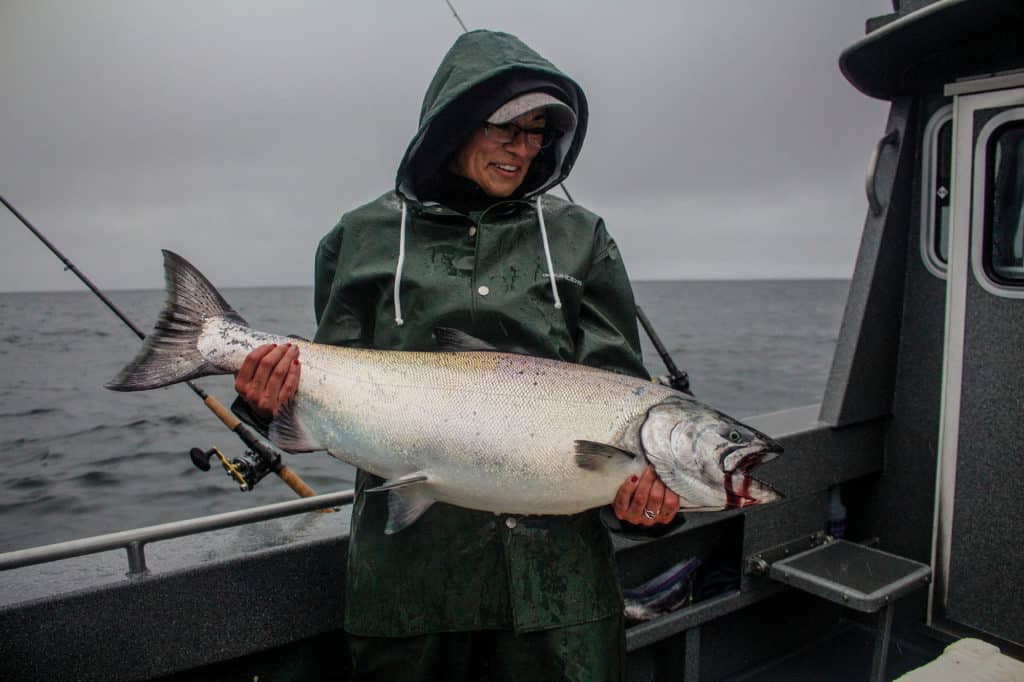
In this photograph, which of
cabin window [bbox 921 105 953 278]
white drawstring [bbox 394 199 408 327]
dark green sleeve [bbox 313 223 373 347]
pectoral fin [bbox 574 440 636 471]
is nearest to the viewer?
pectoral fin [bbox 574 440 636 471]

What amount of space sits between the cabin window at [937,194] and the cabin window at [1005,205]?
0.50m

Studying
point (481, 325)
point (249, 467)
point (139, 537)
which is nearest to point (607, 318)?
point (481, 325)

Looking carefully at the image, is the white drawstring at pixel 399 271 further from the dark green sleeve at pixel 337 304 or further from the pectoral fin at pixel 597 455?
the pectoral fin at pixel 597 455

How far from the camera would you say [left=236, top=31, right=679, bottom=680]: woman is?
2.60 metres

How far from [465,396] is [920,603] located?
12.4 feet

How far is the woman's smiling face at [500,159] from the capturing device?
294cm

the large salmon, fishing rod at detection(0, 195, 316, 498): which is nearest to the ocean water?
fishing rod at detection(0, 195, 316, 498)

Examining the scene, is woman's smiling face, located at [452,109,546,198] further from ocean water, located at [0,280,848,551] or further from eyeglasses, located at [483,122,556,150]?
ocean water, located at [0,280,848,551]

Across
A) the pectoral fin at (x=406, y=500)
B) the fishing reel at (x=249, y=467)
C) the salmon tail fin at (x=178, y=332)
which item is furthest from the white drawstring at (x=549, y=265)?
the fishing reel at (x=249, y=467)

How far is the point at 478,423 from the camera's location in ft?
8.27

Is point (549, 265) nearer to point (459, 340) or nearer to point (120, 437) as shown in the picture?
point (459, 340)

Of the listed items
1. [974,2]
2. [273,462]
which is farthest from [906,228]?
[273,462]

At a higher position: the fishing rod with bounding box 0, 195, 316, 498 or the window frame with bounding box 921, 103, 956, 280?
the window frame with bounding box 921, 103, 956, 280

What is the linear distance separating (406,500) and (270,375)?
1.98ft
